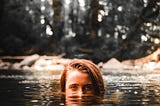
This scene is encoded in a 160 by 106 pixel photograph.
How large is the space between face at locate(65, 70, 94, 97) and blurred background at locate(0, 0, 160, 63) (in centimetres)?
2804

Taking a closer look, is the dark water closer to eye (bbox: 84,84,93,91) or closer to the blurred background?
eye (bbox: 84,84,93,91)

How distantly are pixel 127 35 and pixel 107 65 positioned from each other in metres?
6.91

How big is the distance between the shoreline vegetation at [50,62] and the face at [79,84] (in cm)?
2632

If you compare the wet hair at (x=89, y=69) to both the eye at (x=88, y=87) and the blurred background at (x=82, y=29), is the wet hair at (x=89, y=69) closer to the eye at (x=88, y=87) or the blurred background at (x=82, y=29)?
the eye at (x=88, y=87)

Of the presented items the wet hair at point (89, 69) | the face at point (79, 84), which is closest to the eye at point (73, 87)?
the face at point (79, 84)

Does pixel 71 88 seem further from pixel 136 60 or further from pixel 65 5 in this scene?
pixel 65 5

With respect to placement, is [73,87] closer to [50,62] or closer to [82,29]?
[50,62]

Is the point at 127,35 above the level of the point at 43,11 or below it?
below

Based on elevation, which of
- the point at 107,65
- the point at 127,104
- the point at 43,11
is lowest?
the point at 127,104

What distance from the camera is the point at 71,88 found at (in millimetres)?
7336

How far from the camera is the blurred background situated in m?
38.0

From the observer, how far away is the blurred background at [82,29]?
125 ft

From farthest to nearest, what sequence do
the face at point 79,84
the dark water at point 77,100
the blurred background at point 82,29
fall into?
the blurred background at point 82,29, the face at point 79,84, the dark water at point 77,100

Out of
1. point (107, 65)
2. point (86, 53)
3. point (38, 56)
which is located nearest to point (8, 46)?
point (38, 56)
